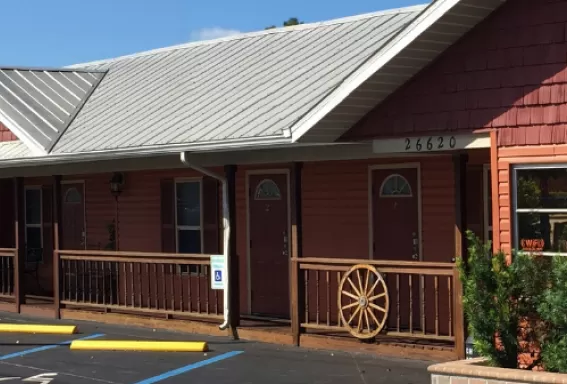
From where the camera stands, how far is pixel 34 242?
59.2 ft

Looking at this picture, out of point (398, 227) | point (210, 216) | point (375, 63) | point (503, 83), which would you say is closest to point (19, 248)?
point (210, 216)

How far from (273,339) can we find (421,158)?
311 cm

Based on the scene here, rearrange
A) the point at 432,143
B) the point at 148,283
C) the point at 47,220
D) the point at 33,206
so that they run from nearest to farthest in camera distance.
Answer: the point at 432,143 → the point at 148,283 → the point at 47,220 → the point at 33,206

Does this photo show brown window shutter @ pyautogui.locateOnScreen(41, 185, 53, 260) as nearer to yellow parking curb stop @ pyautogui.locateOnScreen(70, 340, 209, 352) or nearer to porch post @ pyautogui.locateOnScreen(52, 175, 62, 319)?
porch post @ pyautogui.locateOnScreen(52, 175, 62, 319)

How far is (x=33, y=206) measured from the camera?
59.0 feet

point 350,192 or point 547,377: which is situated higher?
point 350,192

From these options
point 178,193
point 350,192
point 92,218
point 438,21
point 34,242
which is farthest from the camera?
point 34,242

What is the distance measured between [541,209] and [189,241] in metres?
7.09

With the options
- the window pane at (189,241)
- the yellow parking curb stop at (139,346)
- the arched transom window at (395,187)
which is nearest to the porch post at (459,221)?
the arched transom window at (395,187)

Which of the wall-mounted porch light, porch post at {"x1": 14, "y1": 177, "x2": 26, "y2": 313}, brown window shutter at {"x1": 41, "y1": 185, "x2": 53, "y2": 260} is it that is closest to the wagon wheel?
the wall-mounted porch light

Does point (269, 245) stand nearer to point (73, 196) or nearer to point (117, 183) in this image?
point (117, 183)

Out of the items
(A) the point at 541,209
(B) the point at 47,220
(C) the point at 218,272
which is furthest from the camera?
(B) the point at 47,220

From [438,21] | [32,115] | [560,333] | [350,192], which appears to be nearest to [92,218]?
[32,115]

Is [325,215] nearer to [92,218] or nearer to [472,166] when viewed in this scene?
[472,166]
